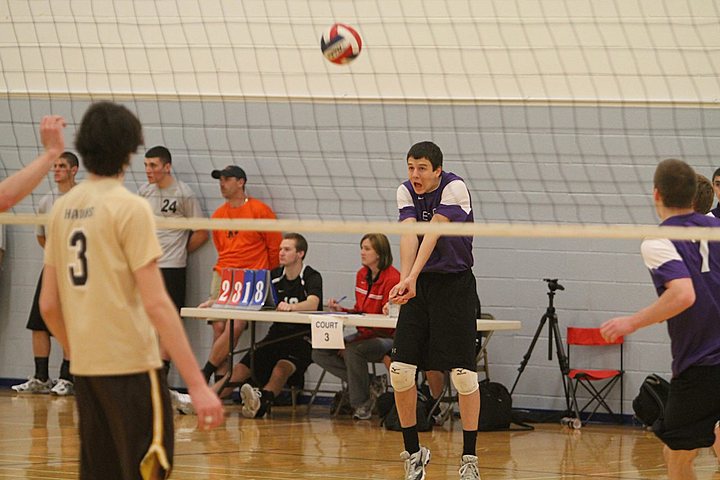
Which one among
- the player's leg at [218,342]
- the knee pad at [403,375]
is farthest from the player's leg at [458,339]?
the player's leg at [218,342]

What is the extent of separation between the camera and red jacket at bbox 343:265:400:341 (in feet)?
33.6

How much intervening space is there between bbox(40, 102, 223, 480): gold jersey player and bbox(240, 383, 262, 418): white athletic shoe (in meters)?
6.49

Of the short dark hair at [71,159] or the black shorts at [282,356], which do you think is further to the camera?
the short dark hair at [71,159]

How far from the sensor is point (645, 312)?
14.9ft

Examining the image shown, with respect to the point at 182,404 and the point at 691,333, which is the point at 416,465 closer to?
the point at 691,333

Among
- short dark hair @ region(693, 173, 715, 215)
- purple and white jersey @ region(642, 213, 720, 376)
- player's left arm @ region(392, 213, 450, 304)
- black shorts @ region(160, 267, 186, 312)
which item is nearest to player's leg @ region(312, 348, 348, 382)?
black shorts @ region(160, 267, 186, 312)

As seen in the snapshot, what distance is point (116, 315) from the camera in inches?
142

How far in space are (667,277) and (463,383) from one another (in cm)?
239

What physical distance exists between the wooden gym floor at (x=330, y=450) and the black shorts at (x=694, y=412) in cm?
237

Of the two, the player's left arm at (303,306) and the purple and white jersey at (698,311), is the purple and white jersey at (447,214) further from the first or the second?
the player's left arm at (303,306)

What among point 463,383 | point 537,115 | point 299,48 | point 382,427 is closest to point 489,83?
point 537,115

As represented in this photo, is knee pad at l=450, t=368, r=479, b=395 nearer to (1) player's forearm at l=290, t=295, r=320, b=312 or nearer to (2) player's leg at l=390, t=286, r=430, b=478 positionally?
(2) player's leg at l=390, t=286, r=430, b=478

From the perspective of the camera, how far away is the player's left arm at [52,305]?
376 cm

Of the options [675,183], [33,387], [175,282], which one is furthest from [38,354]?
[675,183]
